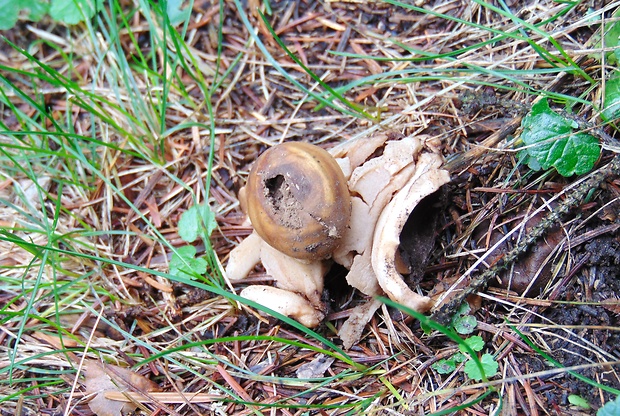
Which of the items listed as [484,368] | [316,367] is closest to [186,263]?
[316,367]

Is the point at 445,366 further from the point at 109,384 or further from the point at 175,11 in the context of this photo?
the point at 175,11

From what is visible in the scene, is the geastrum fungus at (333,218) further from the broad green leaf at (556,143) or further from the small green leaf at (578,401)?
the small green leaf at (578,401)

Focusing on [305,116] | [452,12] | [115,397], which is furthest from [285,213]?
[452,12]

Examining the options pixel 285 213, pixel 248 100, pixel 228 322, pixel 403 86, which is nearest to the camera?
pixel 285 213

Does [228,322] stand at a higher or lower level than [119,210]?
lower

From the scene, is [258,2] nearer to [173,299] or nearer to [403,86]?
[403,86]

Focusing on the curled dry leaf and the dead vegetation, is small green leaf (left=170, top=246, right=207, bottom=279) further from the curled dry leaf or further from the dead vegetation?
the curled dry leaf

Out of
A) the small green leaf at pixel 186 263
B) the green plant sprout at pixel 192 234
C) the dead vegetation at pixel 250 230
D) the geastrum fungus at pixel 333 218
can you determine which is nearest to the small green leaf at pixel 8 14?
the dead vegetation at pixel 250 230
